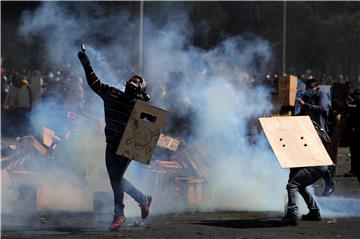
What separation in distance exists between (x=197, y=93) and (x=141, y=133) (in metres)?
4.24

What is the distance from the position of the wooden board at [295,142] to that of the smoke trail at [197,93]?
1.46 metres

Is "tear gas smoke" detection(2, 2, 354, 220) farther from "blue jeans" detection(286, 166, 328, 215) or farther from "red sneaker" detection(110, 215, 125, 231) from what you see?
"red sneaker" detection(110, 215, 125, 231)

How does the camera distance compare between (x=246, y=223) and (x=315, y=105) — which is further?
(x=315, y=105)

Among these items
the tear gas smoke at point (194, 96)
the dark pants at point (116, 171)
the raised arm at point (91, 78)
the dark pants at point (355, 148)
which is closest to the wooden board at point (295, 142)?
the tear gas smoke at point (194, 96)

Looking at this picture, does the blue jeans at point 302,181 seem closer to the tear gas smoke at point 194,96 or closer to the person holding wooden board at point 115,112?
the tear gas smoke at point 194,96

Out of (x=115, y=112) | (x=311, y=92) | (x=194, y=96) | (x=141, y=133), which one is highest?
(x=194, y=96)

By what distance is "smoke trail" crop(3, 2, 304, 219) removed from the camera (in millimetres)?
8812

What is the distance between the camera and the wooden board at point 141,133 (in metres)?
6.52

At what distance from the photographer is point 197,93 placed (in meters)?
10.8

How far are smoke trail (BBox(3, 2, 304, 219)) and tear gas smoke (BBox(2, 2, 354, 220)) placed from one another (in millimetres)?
13

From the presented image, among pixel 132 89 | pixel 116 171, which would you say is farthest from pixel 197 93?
pixel 116 171

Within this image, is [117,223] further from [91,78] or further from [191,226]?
[91,78]

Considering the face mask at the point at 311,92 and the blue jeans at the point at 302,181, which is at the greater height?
the face mask at the point at 311,92

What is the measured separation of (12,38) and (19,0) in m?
4.44
